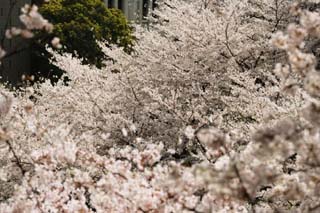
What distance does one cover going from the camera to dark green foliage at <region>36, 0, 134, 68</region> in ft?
77.6

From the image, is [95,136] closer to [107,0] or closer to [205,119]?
[205,119]

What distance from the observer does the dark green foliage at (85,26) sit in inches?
932

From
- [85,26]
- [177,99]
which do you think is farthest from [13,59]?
[177,99]

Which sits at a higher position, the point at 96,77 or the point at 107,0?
the point at 96,77

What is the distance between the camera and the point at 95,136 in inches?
382

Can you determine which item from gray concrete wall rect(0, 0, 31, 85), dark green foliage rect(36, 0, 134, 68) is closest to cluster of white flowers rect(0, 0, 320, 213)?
dark green foliage rect(36, 0, 134, 68)

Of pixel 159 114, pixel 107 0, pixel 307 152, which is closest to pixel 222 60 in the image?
pixel 159 114

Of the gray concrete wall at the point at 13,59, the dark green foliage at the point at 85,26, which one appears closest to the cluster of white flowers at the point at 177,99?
the dark green foliage at the point at 85,26

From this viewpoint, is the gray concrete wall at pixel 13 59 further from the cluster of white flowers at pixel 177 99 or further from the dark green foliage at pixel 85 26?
the cluster of white flowers at pixel 177 99

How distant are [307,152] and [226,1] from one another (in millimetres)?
10413

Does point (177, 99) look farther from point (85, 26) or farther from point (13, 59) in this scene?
point (13, 59)

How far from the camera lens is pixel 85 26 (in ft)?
78.5

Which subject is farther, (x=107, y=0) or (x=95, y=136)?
(x=107, y=0)

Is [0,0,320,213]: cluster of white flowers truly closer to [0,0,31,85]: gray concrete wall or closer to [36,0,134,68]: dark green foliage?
[36,0,134,68]: dark green foliage
